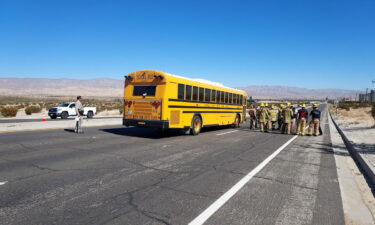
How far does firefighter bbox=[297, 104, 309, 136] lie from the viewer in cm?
1611

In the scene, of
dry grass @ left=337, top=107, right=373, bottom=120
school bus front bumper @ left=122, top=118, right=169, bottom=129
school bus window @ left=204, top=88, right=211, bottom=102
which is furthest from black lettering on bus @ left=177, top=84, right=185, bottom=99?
dry grass @ left=337, top=107, right=373, bottom=120

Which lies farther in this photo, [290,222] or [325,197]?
[325,197]

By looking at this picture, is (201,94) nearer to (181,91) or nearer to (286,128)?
(181,91)

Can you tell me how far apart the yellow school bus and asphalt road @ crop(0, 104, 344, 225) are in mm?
3347

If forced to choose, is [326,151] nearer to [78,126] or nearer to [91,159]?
[91,159]

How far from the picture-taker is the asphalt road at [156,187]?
163 inches

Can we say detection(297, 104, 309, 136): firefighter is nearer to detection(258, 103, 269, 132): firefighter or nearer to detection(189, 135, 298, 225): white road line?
detection(258, 103, 269, 132): firefighter

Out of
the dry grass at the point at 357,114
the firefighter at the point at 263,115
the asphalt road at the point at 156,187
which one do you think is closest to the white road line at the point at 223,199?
the asphalt road at the point at 156,187

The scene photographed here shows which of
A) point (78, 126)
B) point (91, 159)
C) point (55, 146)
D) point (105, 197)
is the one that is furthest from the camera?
point (78, 126)

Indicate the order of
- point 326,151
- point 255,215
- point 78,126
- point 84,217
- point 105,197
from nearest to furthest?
point 84,217
point 255,215
point 105,197
point 326,151
point 78,126

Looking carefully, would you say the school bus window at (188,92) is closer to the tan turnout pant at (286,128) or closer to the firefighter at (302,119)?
the tan turnout pant at (286,128)

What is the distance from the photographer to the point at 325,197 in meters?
5.30

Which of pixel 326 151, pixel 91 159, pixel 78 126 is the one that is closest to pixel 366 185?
pixel 326 151

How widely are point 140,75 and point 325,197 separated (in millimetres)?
9877
